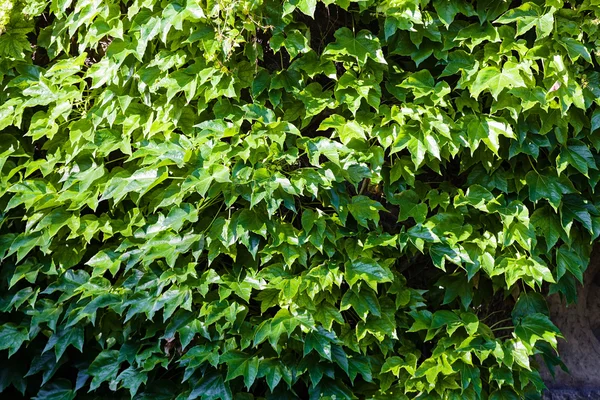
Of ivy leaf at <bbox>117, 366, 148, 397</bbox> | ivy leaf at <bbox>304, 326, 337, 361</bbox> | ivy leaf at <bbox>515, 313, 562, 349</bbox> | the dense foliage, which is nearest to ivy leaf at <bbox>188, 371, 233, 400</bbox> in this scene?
the dense foliage

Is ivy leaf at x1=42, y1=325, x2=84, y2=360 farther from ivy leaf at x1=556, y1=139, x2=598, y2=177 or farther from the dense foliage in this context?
ivy leaf at x1=556, y1=139, x2=598, y2=177

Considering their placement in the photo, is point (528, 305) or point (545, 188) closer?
point (545, 188)

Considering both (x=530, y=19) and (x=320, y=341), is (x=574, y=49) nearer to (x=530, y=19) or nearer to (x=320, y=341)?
(x=530, y=19)

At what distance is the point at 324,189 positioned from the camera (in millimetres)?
2471

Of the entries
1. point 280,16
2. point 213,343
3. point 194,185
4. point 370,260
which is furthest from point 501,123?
point 213,343

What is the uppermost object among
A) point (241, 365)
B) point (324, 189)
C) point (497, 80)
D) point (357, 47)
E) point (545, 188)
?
point (357, 47)

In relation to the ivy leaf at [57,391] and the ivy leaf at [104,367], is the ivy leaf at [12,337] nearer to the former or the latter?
the ivy leaf at [57,391]

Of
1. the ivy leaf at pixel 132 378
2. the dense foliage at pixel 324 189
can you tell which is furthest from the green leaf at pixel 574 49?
the ivy leaf at pixel 132 378

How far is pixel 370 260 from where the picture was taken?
2469 mm

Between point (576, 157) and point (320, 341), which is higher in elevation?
point (576, 157)

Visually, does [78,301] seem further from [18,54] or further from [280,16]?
[280,16]

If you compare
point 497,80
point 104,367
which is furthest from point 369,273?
point 104,367

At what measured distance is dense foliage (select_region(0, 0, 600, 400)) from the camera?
2.44 metres

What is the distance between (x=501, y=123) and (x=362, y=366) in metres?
0.99
